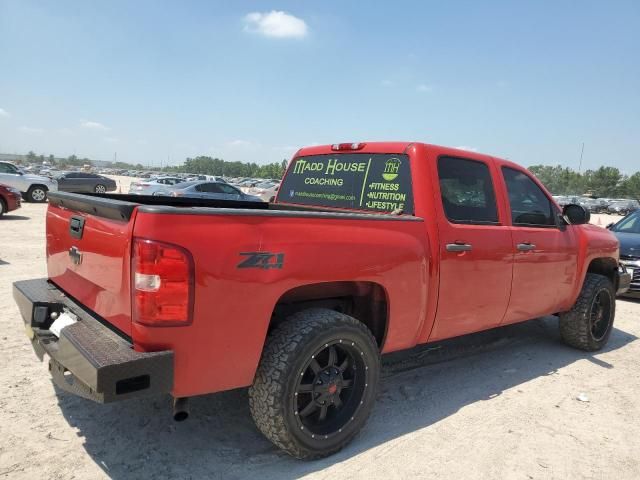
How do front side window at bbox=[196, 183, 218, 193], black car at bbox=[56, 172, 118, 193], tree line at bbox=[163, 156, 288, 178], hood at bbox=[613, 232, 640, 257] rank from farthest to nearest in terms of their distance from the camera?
tree line at bbox=[163, 156, 288, 178]
black car at bbox=[56, 172, 118, 193]
front side window at bbox=[196, 183, 218, 193]
hood at bbox=[613, 232, 640, 257]

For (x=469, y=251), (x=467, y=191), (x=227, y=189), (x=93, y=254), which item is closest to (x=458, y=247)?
(x=469, y=251)

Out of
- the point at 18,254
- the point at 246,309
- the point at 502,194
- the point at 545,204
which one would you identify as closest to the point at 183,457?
the point at 246,309

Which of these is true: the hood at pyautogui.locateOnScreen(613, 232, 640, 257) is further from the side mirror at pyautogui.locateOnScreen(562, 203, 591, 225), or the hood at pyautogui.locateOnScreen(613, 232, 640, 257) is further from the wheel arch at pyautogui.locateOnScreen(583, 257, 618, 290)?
the side mirror at pyautogui.locateOnScreen(562, 203, 591, 225)

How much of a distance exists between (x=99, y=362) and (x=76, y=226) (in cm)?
108

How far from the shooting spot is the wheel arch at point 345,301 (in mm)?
2963

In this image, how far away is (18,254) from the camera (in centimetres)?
866

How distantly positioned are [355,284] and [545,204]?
2.54m

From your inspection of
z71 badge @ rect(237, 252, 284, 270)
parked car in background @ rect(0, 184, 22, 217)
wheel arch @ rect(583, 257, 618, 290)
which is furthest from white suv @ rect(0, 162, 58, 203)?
z71 badge @ rect(237, 252, 284, 270)

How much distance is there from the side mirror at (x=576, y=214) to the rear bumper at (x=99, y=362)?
13.3 ft

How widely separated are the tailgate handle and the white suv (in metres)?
19.8

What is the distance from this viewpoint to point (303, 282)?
2.71 meters

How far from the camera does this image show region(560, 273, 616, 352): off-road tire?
16.9ft

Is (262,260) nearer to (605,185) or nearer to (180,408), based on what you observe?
(180,408)

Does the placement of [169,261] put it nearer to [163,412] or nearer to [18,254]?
[163,412]
